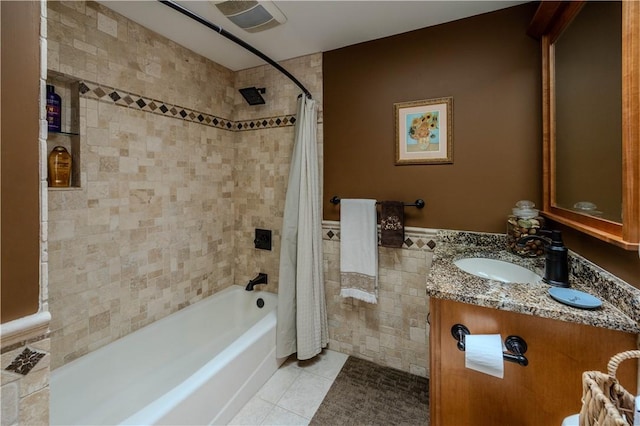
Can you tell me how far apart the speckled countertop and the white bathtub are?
1209mm

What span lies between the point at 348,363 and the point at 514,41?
234cm

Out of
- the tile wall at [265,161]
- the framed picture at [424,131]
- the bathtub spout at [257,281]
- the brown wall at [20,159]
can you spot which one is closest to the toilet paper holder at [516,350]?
the framed picture at [424,131]

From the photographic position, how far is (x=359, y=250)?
1.90 metres

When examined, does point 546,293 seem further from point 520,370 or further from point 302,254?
point 302,254

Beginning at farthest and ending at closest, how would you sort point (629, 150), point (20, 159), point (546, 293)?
point (546, 293) → point (629, 150) → point (20, 159)

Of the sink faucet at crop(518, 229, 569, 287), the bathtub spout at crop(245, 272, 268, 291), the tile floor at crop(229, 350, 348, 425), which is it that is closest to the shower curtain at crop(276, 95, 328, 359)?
the tile floor at crop(229, 350, 348, 425)

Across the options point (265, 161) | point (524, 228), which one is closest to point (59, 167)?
point (265, 161)

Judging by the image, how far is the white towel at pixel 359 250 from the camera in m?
1.86

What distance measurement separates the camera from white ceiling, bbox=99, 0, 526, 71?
1541 mm

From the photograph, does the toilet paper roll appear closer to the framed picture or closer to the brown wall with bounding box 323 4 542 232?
the brown wall with bounding box 323 4 542 232

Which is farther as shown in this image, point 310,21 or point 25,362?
point 310,21

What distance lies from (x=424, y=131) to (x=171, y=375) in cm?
233

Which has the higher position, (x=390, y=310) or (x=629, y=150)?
(x=629, y=150)

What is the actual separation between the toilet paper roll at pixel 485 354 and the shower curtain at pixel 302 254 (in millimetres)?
1208
